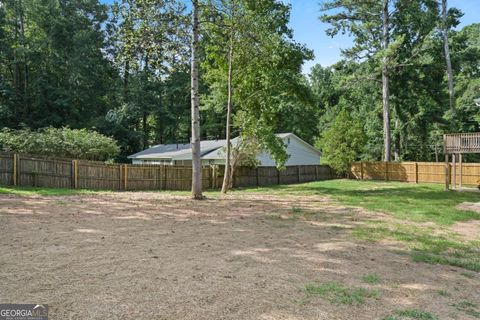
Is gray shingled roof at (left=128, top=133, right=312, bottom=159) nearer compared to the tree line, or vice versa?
the tree line

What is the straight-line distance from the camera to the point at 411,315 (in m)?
3.66

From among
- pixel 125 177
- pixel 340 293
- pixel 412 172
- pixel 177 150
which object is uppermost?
pixel 177 150

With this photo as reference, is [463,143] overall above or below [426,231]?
above

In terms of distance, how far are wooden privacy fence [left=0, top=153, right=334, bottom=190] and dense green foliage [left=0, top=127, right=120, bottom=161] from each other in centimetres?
624

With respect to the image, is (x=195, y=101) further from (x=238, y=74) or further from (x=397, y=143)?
(x=397, y=143)

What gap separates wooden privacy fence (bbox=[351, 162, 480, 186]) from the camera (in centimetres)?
2292

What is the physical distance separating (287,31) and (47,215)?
48.9 ft

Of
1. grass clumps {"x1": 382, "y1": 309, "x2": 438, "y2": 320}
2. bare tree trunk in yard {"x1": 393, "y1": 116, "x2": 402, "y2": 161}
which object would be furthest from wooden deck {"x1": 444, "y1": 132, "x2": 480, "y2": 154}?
grass clumps {"x1": 382, "y1": 309, "x2": 438, "y2": 320}

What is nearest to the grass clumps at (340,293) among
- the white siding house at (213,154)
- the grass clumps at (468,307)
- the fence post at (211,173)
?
the grass clumps at (468,307)

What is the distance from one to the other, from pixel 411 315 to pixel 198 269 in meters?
2.47

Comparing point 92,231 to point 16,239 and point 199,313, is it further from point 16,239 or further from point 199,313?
point 199,313

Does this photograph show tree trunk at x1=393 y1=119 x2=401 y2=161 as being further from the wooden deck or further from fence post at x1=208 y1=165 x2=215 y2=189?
fence post at x1=208 y1=165 x2=215 y2=189

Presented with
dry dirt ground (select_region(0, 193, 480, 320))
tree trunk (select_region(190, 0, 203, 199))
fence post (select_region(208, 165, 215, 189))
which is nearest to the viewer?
dry dirt ground (select_region(0, 193, 480, 320))

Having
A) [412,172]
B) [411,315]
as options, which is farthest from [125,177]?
[412,172]
